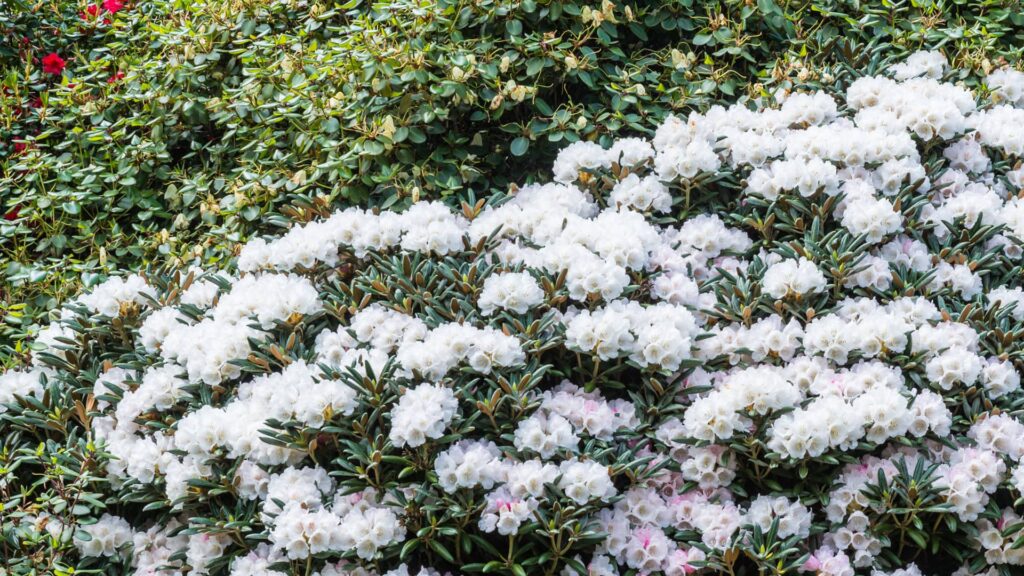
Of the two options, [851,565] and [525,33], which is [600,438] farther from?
[525,33]

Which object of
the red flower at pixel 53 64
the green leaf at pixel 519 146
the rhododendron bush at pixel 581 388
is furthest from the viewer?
the red flower at pixel 53 64

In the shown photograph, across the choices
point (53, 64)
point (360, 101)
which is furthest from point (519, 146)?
point (53, 64)

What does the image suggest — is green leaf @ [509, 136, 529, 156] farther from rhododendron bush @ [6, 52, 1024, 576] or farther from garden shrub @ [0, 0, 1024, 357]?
rhododendron bush @ [6, 52, 1024, 576]

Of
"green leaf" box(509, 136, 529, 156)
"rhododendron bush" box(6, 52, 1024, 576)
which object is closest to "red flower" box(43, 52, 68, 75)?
"rhododendron bush" box(6, 52, 1024, 576)

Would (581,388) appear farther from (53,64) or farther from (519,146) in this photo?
(53,64)

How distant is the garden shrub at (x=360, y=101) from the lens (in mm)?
3629

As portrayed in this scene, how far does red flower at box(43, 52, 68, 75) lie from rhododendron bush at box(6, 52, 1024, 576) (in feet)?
7.97

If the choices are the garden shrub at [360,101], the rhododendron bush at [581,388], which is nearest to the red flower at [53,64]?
the garden shrub at [360,101]

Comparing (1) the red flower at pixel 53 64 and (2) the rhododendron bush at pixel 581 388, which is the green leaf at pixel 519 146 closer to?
(2) the rhododendron bush at pixel 581 388

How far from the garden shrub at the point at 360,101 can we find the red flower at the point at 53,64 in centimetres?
32

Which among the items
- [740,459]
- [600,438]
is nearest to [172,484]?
[600,438]

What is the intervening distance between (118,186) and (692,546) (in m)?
3.11

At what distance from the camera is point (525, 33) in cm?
388

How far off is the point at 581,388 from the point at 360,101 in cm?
161
